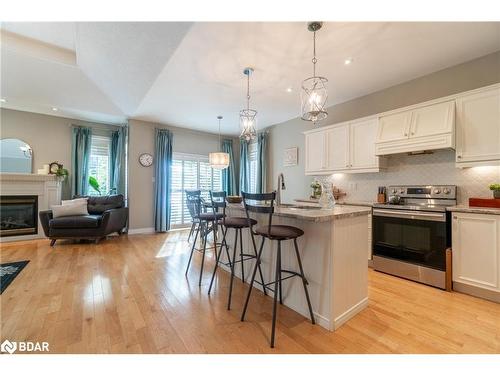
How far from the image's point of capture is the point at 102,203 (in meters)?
4.94

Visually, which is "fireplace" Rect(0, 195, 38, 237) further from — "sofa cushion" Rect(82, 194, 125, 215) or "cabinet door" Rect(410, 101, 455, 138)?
"cabinet door" Rect(410, 101, 455, 138)

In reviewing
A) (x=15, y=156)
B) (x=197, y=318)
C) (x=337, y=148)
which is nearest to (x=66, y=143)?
(x=15, y=156)

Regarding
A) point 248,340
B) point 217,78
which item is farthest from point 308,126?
point 248,340

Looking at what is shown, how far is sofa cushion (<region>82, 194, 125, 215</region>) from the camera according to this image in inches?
191

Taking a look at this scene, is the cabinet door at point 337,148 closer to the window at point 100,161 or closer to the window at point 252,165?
the window at point 252,165

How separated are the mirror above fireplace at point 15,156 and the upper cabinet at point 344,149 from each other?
6249 millimetres

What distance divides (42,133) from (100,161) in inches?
50.0

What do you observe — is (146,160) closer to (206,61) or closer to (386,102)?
(206,61)

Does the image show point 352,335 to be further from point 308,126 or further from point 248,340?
point 308,126

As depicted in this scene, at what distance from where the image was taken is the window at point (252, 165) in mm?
6551

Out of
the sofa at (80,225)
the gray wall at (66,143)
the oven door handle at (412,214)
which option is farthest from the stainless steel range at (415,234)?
the gray wall at (66,143)

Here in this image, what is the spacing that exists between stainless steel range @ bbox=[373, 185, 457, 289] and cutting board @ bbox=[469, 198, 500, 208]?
246 mm

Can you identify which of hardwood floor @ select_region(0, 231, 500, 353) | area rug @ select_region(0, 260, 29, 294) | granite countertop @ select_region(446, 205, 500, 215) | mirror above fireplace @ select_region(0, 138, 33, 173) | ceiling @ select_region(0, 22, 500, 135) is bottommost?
hardwood floor @ select_region(0, 231, 500, 353)

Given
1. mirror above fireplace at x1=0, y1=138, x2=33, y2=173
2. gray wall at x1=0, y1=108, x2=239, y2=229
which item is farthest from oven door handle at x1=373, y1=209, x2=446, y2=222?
mirror above fireplace at x1=0, y1=138, x2=33, y2=173
